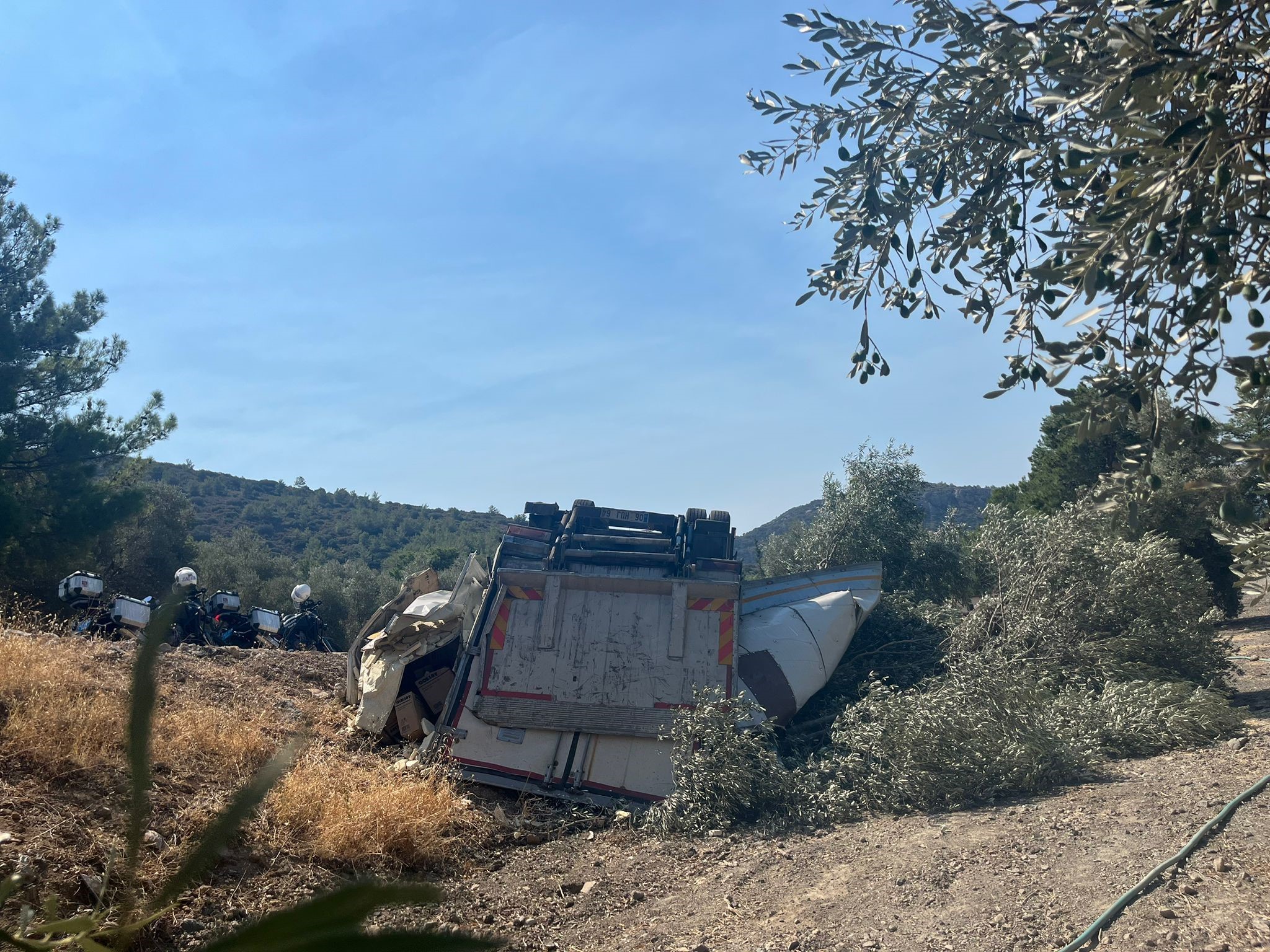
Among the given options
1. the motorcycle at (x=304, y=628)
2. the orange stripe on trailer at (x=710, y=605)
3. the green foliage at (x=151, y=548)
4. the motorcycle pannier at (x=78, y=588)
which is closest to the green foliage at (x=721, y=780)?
the orange stripe on trailer at (x=710, y=605)

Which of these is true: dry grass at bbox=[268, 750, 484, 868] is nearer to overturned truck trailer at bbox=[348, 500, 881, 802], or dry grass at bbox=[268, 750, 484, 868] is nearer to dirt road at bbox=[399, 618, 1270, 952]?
dirt road at bbox=[399, 618, 1270, 952]

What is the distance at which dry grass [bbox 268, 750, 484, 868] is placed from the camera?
5320mm

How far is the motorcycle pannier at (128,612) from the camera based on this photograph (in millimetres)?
10648

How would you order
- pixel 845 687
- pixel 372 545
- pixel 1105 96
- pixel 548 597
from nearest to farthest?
pixel 1105 96
pixel 548 597
pixel 845 687
pixel 372 545

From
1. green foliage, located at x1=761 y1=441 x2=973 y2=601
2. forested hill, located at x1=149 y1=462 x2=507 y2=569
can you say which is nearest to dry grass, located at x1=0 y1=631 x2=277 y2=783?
green foliage, located at x1=761 y1=441 x2=973 y2=601

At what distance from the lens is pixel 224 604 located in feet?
43.6

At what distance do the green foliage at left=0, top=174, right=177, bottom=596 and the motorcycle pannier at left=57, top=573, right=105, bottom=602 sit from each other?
14.6 feet

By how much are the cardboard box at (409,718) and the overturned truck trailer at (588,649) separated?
0.04ft

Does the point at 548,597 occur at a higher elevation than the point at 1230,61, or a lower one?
lower

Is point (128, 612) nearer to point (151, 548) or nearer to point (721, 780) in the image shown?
point (721, 780)

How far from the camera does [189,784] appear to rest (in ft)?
18.7

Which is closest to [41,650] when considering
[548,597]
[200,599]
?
[548,597]

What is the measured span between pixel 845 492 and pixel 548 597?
7.96m

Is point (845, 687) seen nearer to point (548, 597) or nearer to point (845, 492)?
point (548, 597)
